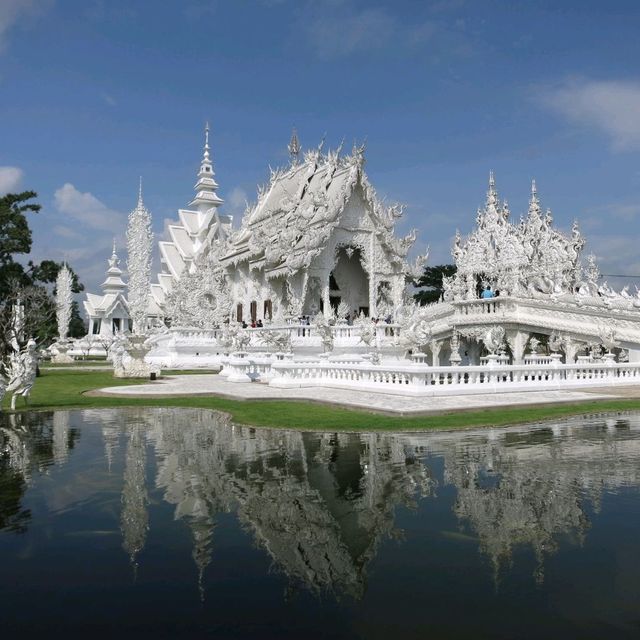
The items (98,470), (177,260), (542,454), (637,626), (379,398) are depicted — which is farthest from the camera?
(177,260)

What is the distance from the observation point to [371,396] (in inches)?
553

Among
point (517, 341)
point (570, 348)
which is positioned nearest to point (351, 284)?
point (517, 341)

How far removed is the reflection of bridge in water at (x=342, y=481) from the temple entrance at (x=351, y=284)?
24.7 metres

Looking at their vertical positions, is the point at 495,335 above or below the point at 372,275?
below

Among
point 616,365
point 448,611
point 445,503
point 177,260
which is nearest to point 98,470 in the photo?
point 445,503

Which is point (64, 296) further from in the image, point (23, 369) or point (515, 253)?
point (23, 369)

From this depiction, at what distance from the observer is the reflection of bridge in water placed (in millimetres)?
4863

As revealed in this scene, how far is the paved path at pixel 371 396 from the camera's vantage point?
12.2 metres

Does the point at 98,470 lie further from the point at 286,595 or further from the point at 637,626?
the point at 637,626

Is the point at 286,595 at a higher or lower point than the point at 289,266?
lower

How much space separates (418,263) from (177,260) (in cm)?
2394

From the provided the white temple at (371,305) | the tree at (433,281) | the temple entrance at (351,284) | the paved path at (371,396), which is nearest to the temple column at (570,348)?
the white temple at (371,305)

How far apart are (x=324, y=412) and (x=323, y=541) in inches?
284

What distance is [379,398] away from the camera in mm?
13602
